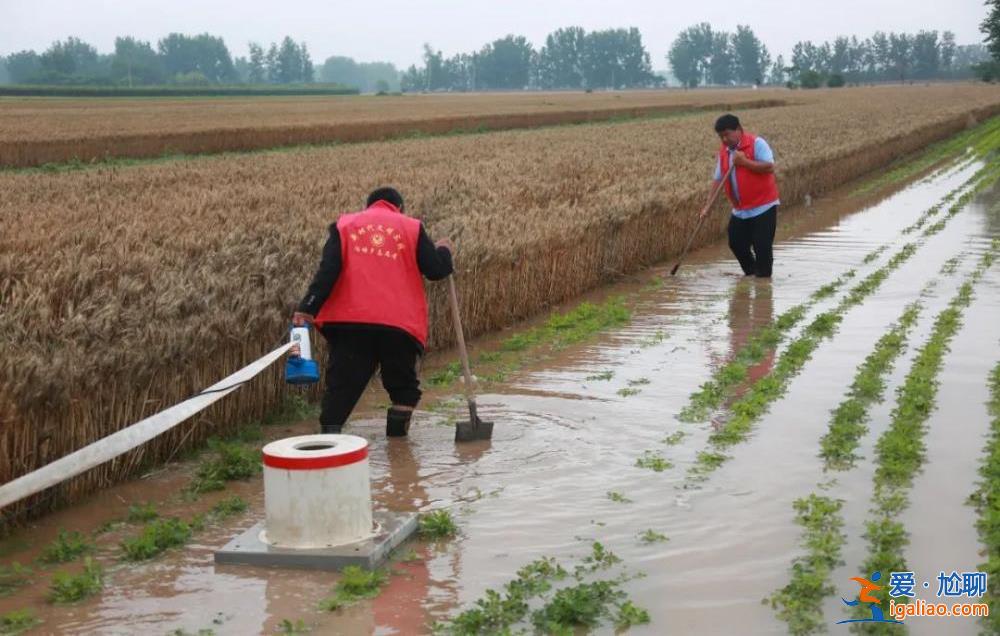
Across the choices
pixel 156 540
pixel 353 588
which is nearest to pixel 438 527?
pixel 353 588

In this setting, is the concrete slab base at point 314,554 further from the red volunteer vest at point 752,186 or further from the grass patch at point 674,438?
the red volunteer vest at point 752,186

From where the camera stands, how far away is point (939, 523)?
6.16 meters

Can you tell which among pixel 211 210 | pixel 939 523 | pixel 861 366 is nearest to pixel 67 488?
pixel 939 523

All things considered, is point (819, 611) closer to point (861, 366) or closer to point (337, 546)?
point (337, 546)

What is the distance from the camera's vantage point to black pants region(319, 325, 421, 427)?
779 centimetres

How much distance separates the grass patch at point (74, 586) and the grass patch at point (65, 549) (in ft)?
1.06

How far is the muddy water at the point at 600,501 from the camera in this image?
5301 mm

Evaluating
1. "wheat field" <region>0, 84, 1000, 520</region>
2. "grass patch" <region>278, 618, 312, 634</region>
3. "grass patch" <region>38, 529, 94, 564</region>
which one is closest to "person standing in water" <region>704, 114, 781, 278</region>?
"wheat field" <region>0, 84, 1000, 520</region>

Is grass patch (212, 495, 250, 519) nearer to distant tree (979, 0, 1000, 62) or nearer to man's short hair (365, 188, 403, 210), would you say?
man's short hair (365, 188, 403, 210)

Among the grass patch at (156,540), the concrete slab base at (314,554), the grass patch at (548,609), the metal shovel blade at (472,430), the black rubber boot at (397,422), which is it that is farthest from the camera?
the black rubber boot at (397,422)

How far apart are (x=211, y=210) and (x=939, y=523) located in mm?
10144

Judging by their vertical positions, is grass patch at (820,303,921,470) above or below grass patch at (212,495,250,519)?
above

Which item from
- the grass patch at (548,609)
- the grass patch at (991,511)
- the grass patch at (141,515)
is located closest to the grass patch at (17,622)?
the grass patch at (141,515)

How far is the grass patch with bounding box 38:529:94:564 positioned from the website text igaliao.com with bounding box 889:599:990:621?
369 centimetres
